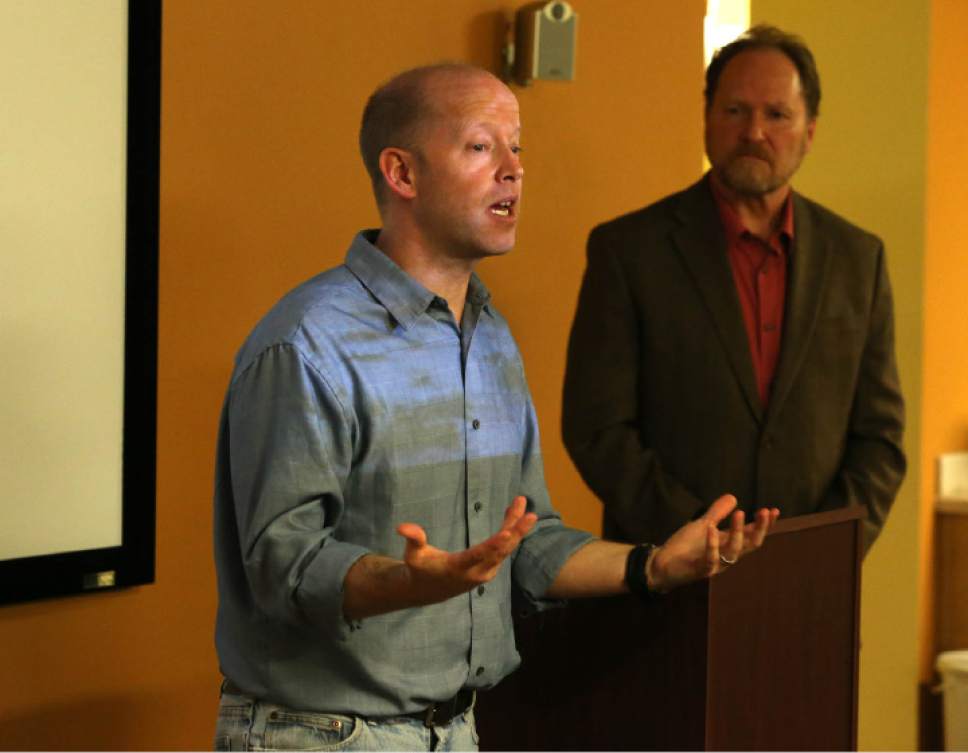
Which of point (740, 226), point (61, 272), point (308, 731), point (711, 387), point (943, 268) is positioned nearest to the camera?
point (308, 731)

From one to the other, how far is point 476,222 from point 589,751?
3.10 ft

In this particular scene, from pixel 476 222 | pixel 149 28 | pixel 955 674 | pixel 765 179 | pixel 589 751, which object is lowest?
pixel 955 674

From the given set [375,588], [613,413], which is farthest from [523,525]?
[613,413]

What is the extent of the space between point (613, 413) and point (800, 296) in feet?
1.46

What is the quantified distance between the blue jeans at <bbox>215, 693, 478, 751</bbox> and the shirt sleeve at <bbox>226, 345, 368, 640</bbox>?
0.13 metres

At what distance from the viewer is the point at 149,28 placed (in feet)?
8.39

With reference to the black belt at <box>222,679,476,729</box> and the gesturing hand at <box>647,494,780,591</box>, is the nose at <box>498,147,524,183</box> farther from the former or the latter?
the black belt at <box>222,679,476,729</box>

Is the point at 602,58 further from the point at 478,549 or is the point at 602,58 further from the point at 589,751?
the point at 478,549

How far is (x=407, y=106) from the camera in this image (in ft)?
6.15

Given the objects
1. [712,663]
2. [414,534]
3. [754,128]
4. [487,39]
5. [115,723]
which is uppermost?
[487,39]

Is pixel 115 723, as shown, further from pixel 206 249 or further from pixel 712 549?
pixel 712 549

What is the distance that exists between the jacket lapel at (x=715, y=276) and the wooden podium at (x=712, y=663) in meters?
0.40

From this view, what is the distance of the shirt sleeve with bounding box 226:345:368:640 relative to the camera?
64.5 inches

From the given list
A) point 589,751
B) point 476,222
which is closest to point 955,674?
point 589,751
